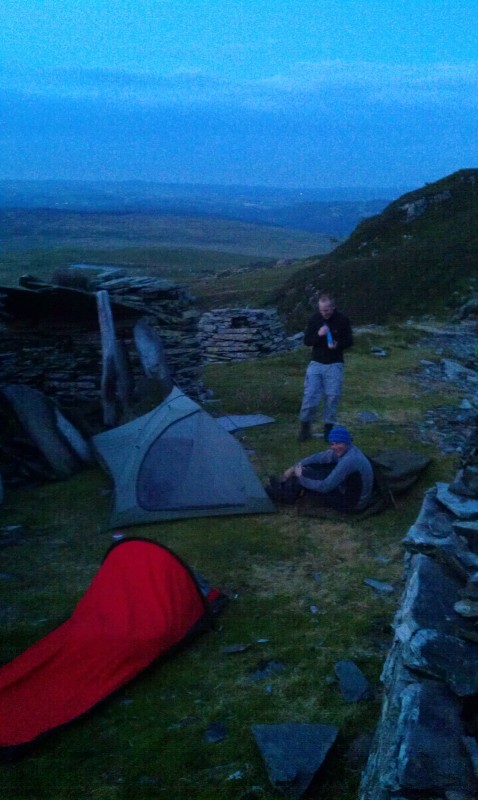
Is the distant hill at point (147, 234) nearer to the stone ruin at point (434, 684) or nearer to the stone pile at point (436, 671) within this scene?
the stone pile at point (436, 671)

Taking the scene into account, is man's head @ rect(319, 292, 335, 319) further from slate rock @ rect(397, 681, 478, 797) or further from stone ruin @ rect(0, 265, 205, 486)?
slate rock @ rect(397, 681, 478, 797)

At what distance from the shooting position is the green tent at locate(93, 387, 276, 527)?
9.04 meters

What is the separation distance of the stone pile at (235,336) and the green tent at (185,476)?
11850 mm

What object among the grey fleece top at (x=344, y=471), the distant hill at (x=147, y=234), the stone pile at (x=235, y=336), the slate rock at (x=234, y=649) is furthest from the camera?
the distant hill at (x=147, y=234)

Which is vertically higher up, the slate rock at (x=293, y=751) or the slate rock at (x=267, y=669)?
the slate rock at (x=293, y=751)

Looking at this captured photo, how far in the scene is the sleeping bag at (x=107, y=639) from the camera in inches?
212

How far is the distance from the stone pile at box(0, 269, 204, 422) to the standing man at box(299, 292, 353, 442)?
3.78 metres

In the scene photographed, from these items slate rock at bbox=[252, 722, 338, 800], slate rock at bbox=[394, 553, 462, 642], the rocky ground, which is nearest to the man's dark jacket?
the rocky ground

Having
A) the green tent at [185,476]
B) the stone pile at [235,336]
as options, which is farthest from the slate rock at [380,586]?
the stone pile at [235,336]

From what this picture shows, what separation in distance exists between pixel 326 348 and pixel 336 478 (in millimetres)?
2741

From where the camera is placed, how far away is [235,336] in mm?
21609

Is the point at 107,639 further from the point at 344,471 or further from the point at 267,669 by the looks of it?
the point at 344,471

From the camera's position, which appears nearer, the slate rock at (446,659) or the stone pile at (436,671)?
the stone pile at (436,671)

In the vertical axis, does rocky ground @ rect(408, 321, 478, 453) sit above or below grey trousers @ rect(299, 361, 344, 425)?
below
